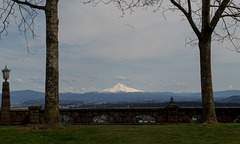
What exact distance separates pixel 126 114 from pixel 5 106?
8099 mm

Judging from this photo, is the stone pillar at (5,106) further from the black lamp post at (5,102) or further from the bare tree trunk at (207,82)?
the bare tree trunk at (207,82)

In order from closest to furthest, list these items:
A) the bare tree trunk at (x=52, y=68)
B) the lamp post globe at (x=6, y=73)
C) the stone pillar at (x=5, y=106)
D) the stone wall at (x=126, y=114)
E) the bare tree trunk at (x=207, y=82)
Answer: the bare tree trunk at (x=52, y=68) → the bare tree trunk at (x=207, y=82) → the stone wall at (x=126, y=114) → the stone pillar at (x=5, y=106) → the lamp post globe at (x=6, y=73)

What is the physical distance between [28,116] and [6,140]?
1035 cm

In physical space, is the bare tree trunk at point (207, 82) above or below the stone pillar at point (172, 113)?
above

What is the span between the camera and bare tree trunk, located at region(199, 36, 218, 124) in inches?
507

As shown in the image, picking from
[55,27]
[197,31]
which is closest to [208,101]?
[197,31]

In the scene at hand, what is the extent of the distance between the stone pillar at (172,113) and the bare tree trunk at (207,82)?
4.06 m

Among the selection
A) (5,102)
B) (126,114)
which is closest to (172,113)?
(126,114)

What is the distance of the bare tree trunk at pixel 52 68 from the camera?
36.1ft

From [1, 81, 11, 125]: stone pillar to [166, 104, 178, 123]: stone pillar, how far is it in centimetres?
1059

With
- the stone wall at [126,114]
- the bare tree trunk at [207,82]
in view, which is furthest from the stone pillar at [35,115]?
the bare tree trunk at [207,82]

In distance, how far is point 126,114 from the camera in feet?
58.3

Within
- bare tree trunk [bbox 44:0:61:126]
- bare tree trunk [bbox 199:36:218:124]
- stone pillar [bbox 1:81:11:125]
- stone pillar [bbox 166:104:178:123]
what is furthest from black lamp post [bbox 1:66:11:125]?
bare tree trunk [bbox 199:36:218:124]

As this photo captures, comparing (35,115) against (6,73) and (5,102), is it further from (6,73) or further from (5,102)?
(6,73)
